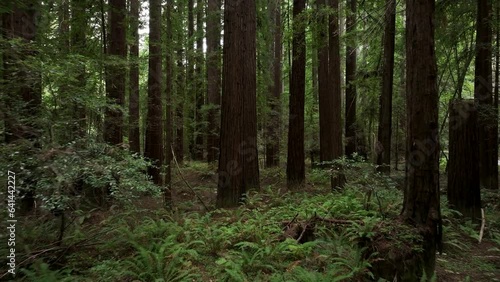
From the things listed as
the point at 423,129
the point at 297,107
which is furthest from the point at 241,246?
the point at 297,107

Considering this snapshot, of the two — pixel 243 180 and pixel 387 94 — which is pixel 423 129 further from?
pixel 387 94

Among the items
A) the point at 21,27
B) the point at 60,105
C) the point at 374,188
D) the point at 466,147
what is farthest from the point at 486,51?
the point at 21,27

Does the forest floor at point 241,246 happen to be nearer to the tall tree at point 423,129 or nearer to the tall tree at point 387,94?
the tall tree at point 423,129

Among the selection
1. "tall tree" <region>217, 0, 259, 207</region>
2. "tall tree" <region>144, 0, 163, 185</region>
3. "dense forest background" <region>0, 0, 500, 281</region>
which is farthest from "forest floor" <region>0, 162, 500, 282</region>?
"tall tree" <region>144, 0, 163, 185</region>

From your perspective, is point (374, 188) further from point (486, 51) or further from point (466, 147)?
point (486, 51)

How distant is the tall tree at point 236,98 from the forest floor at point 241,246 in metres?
1.01

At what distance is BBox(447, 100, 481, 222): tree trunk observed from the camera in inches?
263

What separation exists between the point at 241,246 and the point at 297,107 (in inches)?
258

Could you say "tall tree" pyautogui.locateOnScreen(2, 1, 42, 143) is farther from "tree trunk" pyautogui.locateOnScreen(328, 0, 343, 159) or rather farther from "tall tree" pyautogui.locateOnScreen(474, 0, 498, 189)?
"tall tree" pyautogui.locateOnScreen(474, 0, 498, 189)

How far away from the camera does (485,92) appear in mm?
9000

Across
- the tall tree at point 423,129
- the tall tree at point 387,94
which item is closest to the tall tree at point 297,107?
the tall tree at point 387,94

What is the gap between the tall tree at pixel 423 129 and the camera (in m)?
4.44

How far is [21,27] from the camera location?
22.6ft

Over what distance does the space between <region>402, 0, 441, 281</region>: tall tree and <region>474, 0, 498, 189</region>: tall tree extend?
4.13 m
